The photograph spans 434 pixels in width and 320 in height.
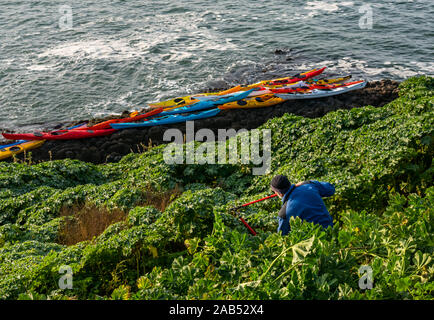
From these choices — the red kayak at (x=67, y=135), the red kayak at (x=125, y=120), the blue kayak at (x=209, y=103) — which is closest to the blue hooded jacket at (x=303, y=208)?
the blue kayak at (x=209, y=103)

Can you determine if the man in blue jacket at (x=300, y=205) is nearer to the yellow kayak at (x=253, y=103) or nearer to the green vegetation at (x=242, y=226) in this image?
the green vegetation at (x=242, y=226)

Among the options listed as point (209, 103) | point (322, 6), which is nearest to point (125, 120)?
point (209, 103)

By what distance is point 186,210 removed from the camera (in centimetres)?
547

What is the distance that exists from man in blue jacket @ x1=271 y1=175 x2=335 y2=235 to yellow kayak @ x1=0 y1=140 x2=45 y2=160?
11.9m

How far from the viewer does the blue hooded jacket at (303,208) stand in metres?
4.78

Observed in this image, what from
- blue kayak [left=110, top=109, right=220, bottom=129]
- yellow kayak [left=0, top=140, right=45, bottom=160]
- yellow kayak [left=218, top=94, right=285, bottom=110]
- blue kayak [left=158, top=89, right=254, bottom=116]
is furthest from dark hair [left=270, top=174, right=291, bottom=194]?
yellow kayak [left=0, top=140, right=45, bottom=160]

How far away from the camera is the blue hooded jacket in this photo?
15.7ft

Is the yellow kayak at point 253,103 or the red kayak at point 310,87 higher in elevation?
the red kayak at point 310,87

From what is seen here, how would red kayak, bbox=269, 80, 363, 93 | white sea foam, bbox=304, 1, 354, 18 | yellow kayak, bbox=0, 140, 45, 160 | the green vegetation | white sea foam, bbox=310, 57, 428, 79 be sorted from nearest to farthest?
the green vegetation < yellow kayak, bbox=0, 140, 45, 160 < red kayak, bbox=269, 80, 363, 93 < white sea foam, bbox=310, 57, 428, 79 < white sea foam, bbox=304, 1, 354, 18

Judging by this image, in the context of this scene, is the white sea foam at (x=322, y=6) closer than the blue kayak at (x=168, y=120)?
No

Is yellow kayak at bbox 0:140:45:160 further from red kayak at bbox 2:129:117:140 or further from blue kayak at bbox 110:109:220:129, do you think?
blue kayak at bbox 110:109:220:129

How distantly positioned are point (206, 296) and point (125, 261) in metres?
2.63

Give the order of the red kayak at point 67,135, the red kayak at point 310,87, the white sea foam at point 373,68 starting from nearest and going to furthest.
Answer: the red kayak at point 67,135 → the red kayak at point 310,87 → the white sea foam at point 373,68

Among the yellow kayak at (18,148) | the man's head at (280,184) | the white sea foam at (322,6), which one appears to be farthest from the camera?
the white sea foam at (322,6)
